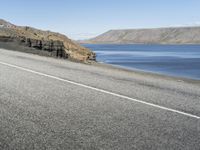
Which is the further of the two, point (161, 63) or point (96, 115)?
point (161, 63)

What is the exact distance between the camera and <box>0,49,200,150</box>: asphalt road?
16.8 ft

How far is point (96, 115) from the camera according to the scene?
6.56 metres

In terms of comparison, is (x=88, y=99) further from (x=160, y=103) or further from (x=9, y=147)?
(x=9, y=147)

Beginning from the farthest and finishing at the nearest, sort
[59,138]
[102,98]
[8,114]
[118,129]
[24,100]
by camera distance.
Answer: [102,98] < [24,100] < [8,114] < [118,129] < [59,138]

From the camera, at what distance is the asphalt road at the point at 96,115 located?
5.12 m

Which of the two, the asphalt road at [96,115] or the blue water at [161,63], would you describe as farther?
the blue water at [161,63]

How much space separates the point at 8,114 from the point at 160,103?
127 inches

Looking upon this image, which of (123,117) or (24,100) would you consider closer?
(123,117)

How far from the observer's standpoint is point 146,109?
23.7ft

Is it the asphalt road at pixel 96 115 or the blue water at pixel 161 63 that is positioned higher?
the asphalt road at pixel 96 115

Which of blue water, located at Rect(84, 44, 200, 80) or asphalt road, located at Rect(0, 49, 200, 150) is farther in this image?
blue water, located at Rect(84, 44, 200, 80)

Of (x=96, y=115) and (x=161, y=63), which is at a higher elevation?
(x=96, y=115)

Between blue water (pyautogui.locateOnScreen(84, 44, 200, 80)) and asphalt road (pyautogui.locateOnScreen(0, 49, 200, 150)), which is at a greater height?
asphalt road (pyautogui.locateOnScreen(0, 49, 200, 150))

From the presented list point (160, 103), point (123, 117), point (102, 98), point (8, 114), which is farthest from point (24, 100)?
point (160, 103)
